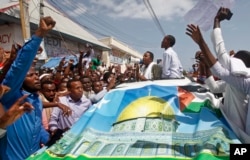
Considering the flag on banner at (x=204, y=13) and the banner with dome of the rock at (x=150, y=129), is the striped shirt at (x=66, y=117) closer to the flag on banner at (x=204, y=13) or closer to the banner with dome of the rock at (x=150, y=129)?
the banner with dome of the rock at (x=150, y=129)

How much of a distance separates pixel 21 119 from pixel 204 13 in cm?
209

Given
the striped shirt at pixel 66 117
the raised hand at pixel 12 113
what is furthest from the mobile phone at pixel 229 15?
the striped shirt at pixel 66 117

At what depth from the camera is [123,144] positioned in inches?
87.7

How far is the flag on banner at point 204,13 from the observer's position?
8.56 ft

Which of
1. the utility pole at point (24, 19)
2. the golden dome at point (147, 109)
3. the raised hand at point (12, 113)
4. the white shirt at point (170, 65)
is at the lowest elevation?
the golden dome at point (147, 109)

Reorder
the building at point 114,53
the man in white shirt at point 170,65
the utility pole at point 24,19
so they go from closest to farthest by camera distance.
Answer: the man in white shirt at point 170,65
the utility pole at point 24,19
the building at point 114,53

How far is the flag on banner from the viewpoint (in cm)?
261

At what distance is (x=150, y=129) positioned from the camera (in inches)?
96.0

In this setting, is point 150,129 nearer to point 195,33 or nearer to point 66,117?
point 195,33

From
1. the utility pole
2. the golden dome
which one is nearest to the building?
the utility pole

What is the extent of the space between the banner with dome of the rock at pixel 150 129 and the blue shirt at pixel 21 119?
0.39 metres

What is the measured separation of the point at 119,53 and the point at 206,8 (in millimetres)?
31602

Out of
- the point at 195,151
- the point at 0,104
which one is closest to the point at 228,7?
the point at 195,151

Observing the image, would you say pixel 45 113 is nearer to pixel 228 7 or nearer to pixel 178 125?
pixel 178 125
